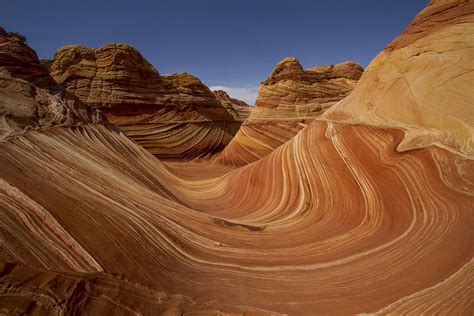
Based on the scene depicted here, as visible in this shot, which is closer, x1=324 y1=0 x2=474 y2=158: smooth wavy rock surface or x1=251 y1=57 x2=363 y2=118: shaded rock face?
x1=324 y1=0 x2=474 y2=158: smooth wavy rock surface

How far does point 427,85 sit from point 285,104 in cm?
771

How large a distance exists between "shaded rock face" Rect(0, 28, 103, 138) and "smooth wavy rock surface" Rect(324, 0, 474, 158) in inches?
171

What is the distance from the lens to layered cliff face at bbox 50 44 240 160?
12.2 metres

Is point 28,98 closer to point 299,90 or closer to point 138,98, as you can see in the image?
point 138,98

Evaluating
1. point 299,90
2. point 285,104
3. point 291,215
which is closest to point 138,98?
point 285,104

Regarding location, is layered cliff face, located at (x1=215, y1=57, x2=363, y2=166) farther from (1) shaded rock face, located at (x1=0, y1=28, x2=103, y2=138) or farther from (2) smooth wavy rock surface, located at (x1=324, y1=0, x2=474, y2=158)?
(1) shaded rock face, located at (x1=0, y1=28, x2=103, y2=138)

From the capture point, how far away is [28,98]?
4.35 m

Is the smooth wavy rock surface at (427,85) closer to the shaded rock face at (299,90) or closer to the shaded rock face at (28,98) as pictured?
the shaded rock face at (28,98)

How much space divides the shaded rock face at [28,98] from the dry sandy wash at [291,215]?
34mm

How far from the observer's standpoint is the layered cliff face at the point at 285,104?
1058 cm

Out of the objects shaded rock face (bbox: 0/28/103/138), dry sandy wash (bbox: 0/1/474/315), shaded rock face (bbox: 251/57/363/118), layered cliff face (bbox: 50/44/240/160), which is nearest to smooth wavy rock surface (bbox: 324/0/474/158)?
dry sandy wash (bbox: 0/1/474/315)

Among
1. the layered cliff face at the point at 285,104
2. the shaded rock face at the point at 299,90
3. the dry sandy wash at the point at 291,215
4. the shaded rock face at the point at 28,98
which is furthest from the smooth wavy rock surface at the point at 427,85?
the shaded rock face at the point at 299,90

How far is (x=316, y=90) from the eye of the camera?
36.7 ft

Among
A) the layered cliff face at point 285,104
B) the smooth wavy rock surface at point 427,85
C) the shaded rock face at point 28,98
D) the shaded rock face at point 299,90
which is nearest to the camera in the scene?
the smooth wavy rock surface at point 427,85
